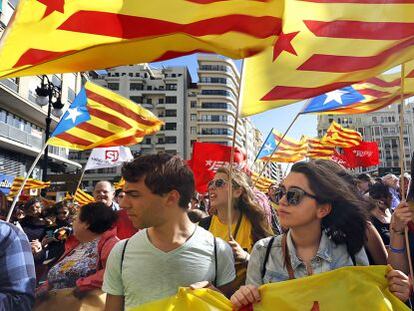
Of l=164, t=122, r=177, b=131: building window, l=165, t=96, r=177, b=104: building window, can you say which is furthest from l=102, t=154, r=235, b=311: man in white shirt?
l=165, t=96, r=177, b=104: building window

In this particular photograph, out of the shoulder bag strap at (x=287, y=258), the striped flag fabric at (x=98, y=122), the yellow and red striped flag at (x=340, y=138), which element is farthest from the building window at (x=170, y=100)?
the shoulder bag strap at (x=287, y=258)

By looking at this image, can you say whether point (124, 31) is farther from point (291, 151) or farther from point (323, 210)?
point (291, 151)

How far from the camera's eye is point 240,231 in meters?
3.38

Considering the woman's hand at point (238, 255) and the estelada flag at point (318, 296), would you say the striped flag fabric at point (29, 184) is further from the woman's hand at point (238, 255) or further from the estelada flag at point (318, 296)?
the estelada flag at point (318, 296)

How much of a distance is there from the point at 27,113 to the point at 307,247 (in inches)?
1302

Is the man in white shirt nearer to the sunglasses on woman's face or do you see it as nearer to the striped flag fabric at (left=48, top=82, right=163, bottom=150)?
the sunglasses on woman's face

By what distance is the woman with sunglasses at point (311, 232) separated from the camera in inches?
83.4

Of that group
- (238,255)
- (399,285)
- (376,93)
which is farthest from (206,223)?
(376,93)

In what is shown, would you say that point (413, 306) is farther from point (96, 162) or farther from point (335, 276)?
point (96, 162)

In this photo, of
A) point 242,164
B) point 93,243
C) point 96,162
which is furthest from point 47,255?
point 96,162

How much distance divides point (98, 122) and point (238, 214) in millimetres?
3142

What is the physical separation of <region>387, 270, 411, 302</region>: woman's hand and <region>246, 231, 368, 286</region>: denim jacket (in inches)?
12.4

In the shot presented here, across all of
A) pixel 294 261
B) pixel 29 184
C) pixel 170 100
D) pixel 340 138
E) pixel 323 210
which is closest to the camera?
pixel 294 261

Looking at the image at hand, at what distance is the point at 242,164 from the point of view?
16.9 feet
